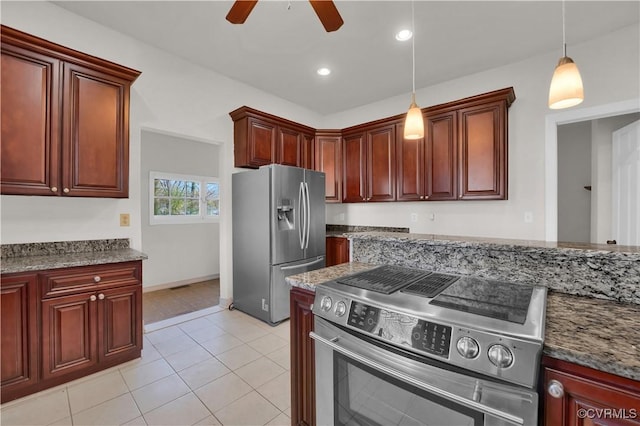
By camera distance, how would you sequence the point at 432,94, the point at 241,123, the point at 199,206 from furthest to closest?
the point at 199,206
the point at 432,94
the point at 241,123

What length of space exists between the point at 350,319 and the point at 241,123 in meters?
2.98

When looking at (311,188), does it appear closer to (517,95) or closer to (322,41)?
(322,41)

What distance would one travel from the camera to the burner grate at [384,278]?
49.7 inches

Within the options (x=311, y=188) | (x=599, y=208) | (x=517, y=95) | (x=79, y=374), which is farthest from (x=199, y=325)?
(x=599, y=208)

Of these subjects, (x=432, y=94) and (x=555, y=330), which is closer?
(x=555, y=330)

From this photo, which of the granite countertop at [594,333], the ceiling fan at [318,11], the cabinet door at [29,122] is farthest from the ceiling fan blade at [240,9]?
the granite countertop at [594,333]

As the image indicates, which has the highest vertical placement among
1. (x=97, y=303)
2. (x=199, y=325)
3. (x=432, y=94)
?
(x=432, y=94)

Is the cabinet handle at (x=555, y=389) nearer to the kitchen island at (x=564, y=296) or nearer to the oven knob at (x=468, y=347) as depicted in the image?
the kitchen island at (x=564, y=296)

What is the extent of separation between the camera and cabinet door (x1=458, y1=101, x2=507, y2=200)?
115 inches

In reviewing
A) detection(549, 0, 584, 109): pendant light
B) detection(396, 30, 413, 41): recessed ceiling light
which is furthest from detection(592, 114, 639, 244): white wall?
detection(549, 0, 584, 109): pendant light

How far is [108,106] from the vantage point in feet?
7.50

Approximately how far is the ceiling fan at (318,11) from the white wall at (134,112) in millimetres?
1561

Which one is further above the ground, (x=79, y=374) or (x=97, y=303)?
(x=97, y=303)

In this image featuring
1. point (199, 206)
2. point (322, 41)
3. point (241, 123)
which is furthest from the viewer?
point (199, 206)
